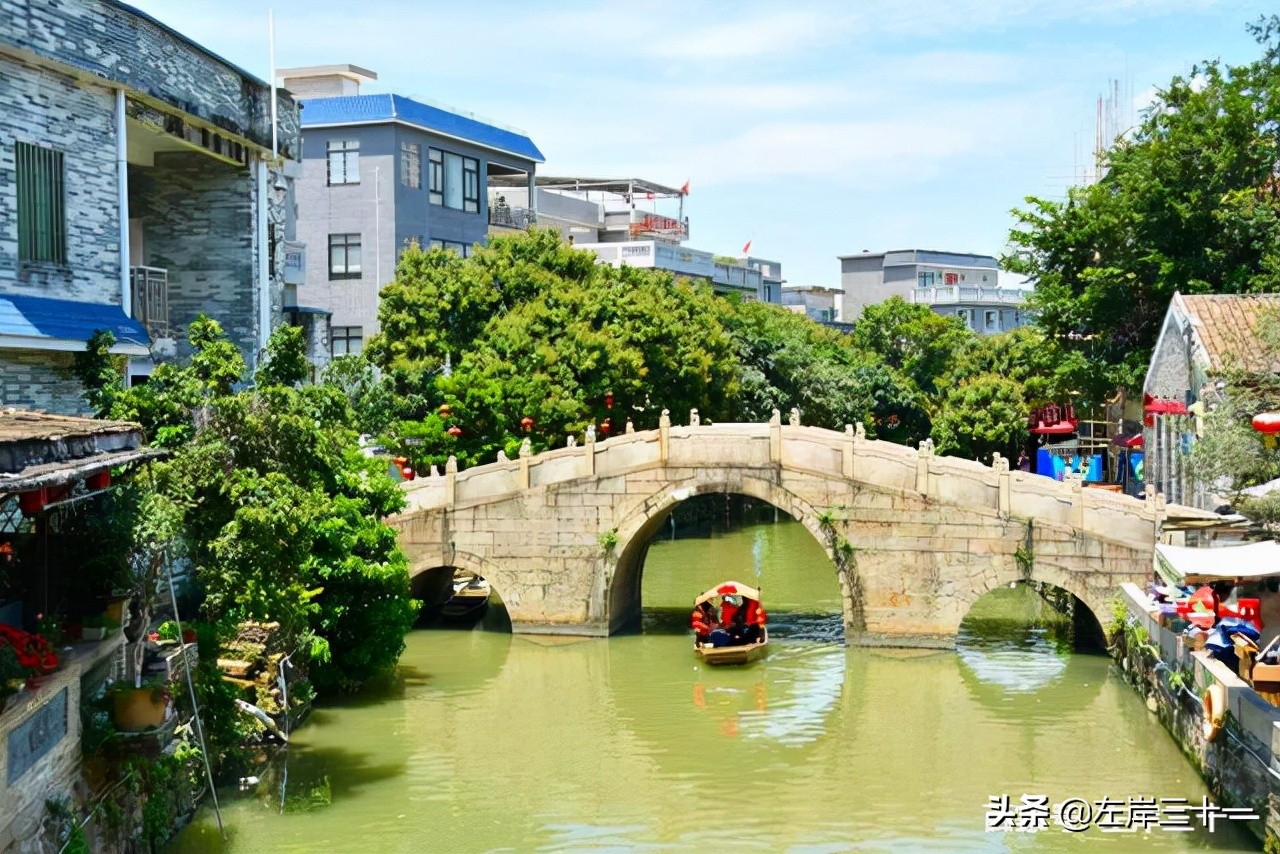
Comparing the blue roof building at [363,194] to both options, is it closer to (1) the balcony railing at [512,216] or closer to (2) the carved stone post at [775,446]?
(1) the balcony railing at [512,216]

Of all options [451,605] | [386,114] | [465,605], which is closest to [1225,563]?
[465,605]

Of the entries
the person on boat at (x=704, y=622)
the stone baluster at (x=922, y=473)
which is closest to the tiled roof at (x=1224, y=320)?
the stone baluster at (x=922, y=473)

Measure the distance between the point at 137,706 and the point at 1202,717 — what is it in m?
11.6

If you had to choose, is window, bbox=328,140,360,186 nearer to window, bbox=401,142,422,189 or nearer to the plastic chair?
window, bbox=401,142,422,189

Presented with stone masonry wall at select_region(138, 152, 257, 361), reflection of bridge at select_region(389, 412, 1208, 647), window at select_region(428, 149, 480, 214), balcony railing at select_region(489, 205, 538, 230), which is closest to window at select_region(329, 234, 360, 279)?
window at select_region(428, 149, 480, 214)

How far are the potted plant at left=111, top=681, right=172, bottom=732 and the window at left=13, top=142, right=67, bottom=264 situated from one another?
6.63m

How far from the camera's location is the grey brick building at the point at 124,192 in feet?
57.7

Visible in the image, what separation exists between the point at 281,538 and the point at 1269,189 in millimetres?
22620

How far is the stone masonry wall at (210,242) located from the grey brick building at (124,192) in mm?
21

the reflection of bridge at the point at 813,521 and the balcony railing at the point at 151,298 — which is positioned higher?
the balcony railing at the point at 151,298

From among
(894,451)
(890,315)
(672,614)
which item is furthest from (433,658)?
(890,315)

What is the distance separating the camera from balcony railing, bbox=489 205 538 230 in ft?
143

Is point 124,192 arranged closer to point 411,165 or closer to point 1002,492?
point 1002,492

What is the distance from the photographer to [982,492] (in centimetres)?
2539
